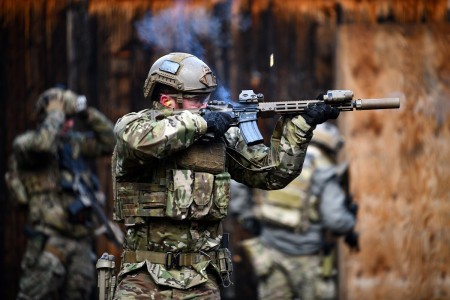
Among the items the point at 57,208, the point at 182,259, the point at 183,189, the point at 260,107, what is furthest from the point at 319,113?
the point at 57,208

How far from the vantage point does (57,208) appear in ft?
33.7

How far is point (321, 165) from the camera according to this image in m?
9.63

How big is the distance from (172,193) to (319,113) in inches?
37.8

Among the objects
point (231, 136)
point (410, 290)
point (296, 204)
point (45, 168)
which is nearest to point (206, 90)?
point (231, 136)

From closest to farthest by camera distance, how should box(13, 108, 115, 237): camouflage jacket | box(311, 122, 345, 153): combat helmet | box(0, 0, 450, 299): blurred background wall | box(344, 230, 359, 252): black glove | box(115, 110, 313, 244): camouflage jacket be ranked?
box(115, 110, 313, 244): camouflage jacket, box(311, 122, 345, 153): combat helmet, box(344, 230, 359, 252): black glove, box(13, 108, 115, 237): camouflage jacket, box(0, 0, 450, 299): blurred background wall

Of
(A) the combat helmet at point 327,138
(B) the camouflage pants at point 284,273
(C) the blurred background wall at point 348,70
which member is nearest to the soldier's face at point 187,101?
(A) the combat helmet at point 327,138

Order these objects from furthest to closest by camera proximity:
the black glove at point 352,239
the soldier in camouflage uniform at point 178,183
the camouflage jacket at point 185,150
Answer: the black glove at point 352,239 → the soldier in camouflage uniform at point 178,183 → the camouflage jacket at point 185,150

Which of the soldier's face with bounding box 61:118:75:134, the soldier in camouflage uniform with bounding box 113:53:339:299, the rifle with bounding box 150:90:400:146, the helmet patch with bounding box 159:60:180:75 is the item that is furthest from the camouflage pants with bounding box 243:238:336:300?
the helmet patch with bounding box 159:60:180:75

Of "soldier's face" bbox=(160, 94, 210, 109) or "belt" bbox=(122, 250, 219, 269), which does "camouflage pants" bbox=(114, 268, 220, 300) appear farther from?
"soldier's face" bbox=(160, 94, 210, 109)

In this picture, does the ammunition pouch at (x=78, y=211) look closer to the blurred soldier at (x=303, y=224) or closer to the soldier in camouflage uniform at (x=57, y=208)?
the soldier in camouflage uniform at (x=57, y=208)

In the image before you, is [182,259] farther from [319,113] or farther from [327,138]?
[327,138]

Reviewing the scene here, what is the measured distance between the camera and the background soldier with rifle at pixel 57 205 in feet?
33.4

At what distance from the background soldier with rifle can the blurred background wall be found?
2.58 ft

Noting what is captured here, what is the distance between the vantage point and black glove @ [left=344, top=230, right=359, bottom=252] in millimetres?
9946
